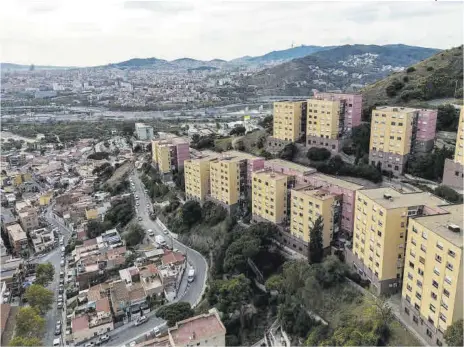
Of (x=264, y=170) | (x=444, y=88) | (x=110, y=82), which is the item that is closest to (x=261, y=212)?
(x=264, y=170)

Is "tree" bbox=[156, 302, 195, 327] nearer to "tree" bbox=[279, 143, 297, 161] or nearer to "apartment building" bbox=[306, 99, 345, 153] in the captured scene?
"tree" bbox=[279, 143, 297, 161]

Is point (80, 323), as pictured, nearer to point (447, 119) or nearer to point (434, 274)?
point (434, 274)

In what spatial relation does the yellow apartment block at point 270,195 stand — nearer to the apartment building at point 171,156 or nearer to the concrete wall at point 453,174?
the concrete wall at point 453,174

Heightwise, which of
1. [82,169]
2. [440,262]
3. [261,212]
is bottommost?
[82,169]

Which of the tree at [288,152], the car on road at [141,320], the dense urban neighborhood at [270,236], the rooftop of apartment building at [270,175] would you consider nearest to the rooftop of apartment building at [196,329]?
the dense urban neighborhood at [270,236]

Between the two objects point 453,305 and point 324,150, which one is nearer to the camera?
point 453,305

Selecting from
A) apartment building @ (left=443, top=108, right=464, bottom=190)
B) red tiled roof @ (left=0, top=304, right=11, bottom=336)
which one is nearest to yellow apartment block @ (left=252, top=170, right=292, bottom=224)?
apartment building @ (left=443, top=108, right=464, bottom=190)

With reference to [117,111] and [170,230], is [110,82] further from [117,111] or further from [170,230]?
[170,230]

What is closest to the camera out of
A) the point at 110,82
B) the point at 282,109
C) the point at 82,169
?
the point at 282,109
